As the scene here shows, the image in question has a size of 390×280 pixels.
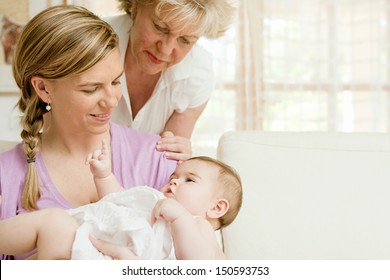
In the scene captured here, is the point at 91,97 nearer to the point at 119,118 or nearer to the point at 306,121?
the point at 119,118

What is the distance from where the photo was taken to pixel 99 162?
1.27m

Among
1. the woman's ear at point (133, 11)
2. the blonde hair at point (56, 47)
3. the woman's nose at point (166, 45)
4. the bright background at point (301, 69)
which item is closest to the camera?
the blonde hair at point (56, 47)

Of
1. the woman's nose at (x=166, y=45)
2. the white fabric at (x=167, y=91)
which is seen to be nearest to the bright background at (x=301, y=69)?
the white fabric at (x=167, y=91)

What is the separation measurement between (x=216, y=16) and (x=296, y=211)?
537 millimetres

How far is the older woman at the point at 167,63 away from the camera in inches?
60.5

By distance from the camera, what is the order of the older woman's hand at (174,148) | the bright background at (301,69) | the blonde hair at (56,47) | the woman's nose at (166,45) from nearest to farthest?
the blonde hair at (56,47)
the older woman's hand at (174,148)
the woman's nose at (166,45)
the bright background at (301,69)

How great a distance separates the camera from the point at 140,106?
1810 millimetres

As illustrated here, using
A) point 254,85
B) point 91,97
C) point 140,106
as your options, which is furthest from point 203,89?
point 254,85

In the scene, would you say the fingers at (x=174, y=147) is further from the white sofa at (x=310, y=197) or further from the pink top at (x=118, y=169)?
the white sofa at (x=310, y=197)

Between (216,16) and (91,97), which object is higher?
(216,16)

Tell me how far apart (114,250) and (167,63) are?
69 cm

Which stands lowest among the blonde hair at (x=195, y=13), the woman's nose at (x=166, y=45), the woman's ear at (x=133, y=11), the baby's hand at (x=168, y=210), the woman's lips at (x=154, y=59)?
the baby's hand at (x=168, y=210)

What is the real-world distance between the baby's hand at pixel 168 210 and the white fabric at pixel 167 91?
626mm

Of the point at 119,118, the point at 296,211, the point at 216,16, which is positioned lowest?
the point at 296,211
